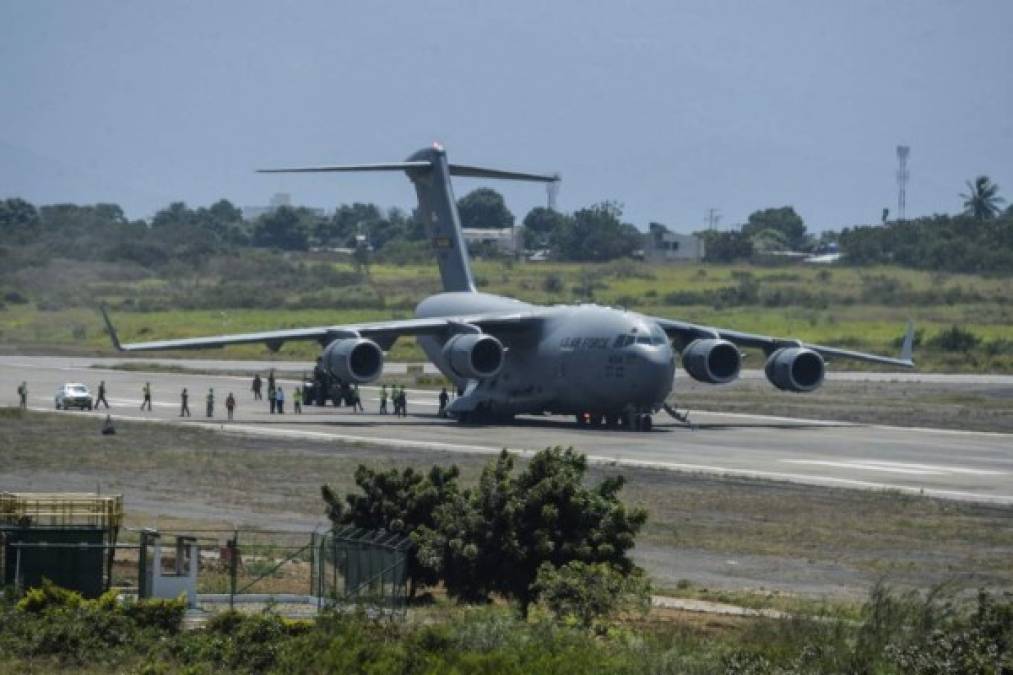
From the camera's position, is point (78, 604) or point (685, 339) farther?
point (685, 339)

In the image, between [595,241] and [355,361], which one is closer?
[355,361]

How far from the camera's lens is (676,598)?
28672mm

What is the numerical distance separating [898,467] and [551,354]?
14.6 m

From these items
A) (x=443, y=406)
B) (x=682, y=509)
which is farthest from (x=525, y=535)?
(x=443, y=406)

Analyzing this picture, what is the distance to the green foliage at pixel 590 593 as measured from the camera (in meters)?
25.4

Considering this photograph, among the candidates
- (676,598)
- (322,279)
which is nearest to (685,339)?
(676,598)

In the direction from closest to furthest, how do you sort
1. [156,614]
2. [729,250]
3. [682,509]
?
[156,614]
[682,509]
[729,250]

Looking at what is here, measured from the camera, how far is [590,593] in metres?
25.6

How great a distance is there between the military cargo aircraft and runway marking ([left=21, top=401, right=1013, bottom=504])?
2771mm

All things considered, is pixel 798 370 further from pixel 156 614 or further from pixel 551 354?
pixel 156 614

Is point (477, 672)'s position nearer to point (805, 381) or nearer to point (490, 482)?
point (490, 482)

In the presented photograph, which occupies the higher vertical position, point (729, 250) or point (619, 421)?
point (729, 250)

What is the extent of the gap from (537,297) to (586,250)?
39160 millimetres

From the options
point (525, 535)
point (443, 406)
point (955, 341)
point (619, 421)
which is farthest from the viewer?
point (955, 341)
